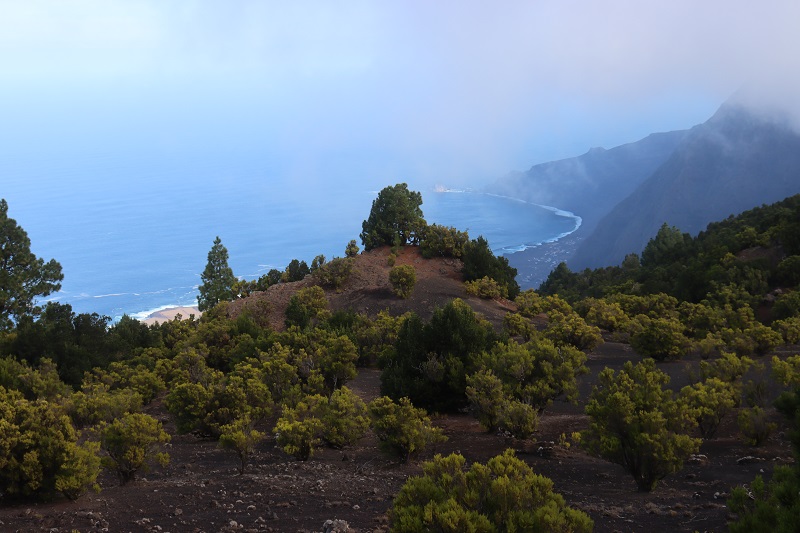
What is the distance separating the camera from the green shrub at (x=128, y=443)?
9.69m

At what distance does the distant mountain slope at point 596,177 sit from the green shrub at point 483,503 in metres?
85.1

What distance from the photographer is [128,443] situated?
978cm

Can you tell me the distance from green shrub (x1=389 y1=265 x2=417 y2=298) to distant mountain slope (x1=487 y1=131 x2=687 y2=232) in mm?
65301

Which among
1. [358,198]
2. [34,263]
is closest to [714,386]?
[34,263]

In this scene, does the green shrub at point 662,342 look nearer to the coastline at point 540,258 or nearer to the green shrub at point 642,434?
the green shrub at point 642,434

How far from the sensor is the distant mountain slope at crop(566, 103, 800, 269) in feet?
208

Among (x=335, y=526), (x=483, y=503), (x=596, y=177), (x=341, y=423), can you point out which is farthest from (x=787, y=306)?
(x=596, y=177)

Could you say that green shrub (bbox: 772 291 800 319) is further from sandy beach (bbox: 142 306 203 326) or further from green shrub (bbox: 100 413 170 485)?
sandy beach (bbox: 142 306 203 326)

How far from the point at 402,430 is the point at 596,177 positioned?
9883cm

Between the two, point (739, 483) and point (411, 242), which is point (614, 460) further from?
point (411, 242)

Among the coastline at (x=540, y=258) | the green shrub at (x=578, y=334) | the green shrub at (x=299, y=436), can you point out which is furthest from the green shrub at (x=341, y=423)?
the coastline at (x=540, y=258)

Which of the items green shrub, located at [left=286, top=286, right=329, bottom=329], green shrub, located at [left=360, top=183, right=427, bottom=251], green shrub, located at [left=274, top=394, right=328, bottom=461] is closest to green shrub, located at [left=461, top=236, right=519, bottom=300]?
green shrub, located at [left=360, top=183, right=427, bottom=251]

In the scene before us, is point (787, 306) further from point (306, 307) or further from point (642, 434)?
point (306, 307)

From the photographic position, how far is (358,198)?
452ft
